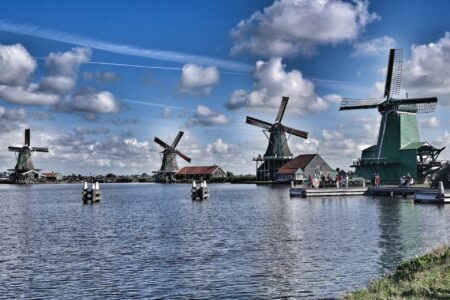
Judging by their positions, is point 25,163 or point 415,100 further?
point 25,163

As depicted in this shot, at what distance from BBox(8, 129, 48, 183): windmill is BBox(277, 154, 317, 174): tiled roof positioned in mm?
76168

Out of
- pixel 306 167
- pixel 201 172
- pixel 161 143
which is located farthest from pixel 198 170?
pixel 306 167

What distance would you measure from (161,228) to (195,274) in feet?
48.4

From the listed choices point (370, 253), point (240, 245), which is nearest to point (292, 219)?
point (240, 245)

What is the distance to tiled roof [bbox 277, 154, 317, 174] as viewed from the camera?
4194 inches

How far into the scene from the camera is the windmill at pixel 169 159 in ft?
494

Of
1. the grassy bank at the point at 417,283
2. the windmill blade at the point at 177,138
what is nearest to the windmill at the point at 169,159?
the windmill blade at the point at 177,138

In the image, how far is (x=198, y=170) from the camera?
156125 millimetres

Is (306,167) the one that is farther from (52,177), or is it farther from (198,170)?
(52,177)

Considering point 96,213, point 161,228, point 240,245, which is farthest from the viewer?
point 96,213

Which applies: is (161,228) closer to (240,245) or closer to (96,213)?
(240,245)

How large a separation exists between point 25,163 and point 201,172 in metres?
50.2

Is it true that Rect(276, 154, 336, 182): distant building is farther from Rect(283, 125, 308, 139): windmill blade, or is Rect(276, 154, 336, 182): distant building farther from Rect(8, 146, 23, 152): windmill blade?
Rect(8, 146, 23, 152): windmill blade

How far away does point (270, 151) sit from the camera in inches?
Result: 4518
